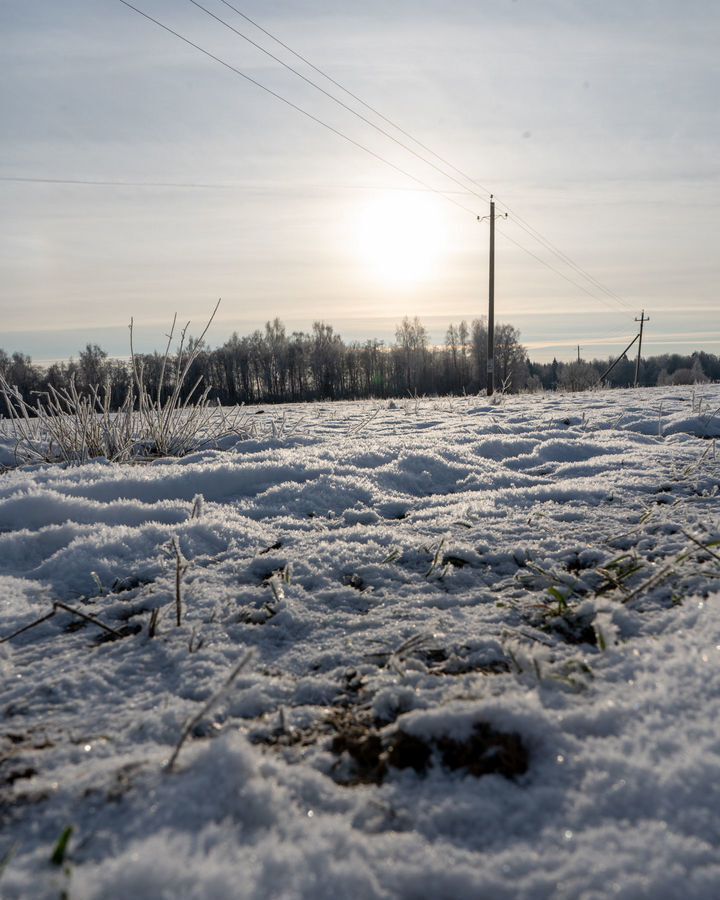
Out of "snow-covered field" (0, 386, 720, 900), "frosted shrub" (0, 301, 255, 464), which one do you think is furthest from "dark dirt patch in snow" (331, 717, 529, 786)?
"frosted shrub" (0, 301, 255, 464)

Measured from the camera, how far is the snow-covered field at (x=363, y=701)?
727 millimetres

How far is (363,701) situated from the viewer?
1.13m

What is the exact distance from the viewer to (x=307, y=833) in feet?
2.55

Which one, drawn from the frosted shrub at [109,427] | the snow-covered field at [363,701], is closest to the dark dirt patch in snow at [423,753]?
the snow-covered field at [363,701]

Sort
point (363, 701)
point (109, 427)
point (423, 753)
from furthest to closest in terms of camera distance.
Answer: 1. point (109, 427)
2. point (363, 701)
3. point (423, 753)

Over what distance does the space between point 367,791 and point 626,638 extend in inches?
29.8

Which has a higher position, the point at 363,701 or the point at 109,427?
the point at 109,427

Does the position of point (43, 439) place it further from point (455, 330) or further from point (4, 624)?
point (455, 330)

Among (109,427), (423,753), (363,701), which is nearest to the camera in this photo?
(423,753)

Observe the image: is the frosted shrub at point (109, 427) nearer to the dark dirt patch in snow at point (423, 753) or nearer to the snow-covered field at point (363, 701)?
the snow-covered field at point (363, 701)

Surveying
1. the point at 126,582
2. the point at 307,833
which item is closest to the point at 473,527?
the point at 126,582

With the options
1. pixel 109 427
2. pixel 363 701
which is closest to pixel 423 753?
pixel 363 701

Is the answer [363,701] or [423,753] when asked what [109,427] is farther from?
[423,753]

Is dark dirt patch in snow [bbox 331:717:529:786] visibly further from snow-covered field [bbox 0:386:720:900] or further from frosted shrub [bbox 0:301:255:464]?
frosted shrub [bbox 0:301:255:464]
